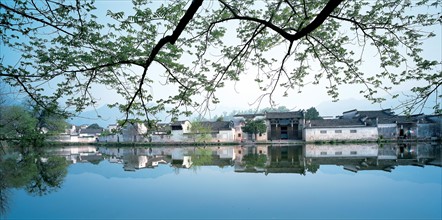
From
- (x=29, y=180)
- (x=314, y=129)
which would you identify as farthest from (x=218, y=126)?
(x=29, y=180)

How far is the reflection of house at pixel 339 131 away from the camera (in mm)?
32156

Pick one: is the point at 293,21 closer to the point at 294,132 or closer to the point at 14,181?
the point at 14,181

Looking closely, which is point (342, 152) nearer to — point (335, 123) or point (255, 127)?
point (335, 123)

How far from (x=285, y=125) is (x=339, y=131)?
24.3 feet

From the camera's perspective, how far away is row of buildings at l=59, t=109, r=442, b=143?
32250mm

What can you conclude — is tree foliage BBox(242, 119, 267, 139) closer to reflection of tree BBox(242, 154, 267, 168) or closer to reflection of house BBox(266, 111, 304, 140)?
reflection of house BBox(266, 111, 304, 140)

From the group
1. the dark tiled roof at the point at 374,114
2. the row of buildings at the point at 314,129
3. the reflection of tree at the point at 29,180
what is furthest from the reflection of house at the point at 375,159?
the dark tiled roof at the point at 374,114

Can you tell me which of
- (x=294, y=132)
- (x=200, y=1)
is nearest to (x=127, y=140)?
(x=294, y=132)

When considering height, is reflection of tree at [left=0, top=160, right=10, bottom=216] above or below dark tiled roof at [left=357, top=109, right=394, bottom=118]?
below

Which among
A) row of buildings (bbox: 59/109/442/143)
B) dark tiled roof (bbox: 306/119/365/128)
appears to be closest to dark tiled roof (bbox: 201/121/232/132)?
row of buildings (bbox: 59/109/442/143)

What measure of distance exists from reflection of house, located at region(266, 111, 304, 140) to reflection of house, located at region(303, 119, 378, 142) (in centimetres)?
210

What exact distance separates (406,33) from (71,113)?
547cm

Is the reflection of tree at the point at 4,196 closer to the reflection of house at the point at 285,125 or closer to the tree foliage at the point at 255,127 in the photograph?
the tree foliage at the point at 255,127

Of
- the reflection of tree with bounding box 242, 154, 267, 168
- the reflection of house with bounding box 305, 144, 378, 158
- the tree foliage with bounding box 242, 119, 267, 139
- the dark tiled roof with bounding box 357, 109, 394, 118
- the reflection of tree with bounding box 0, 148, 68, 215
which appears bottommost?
the reflection of house with bounding box 305, 144, 378, 158
